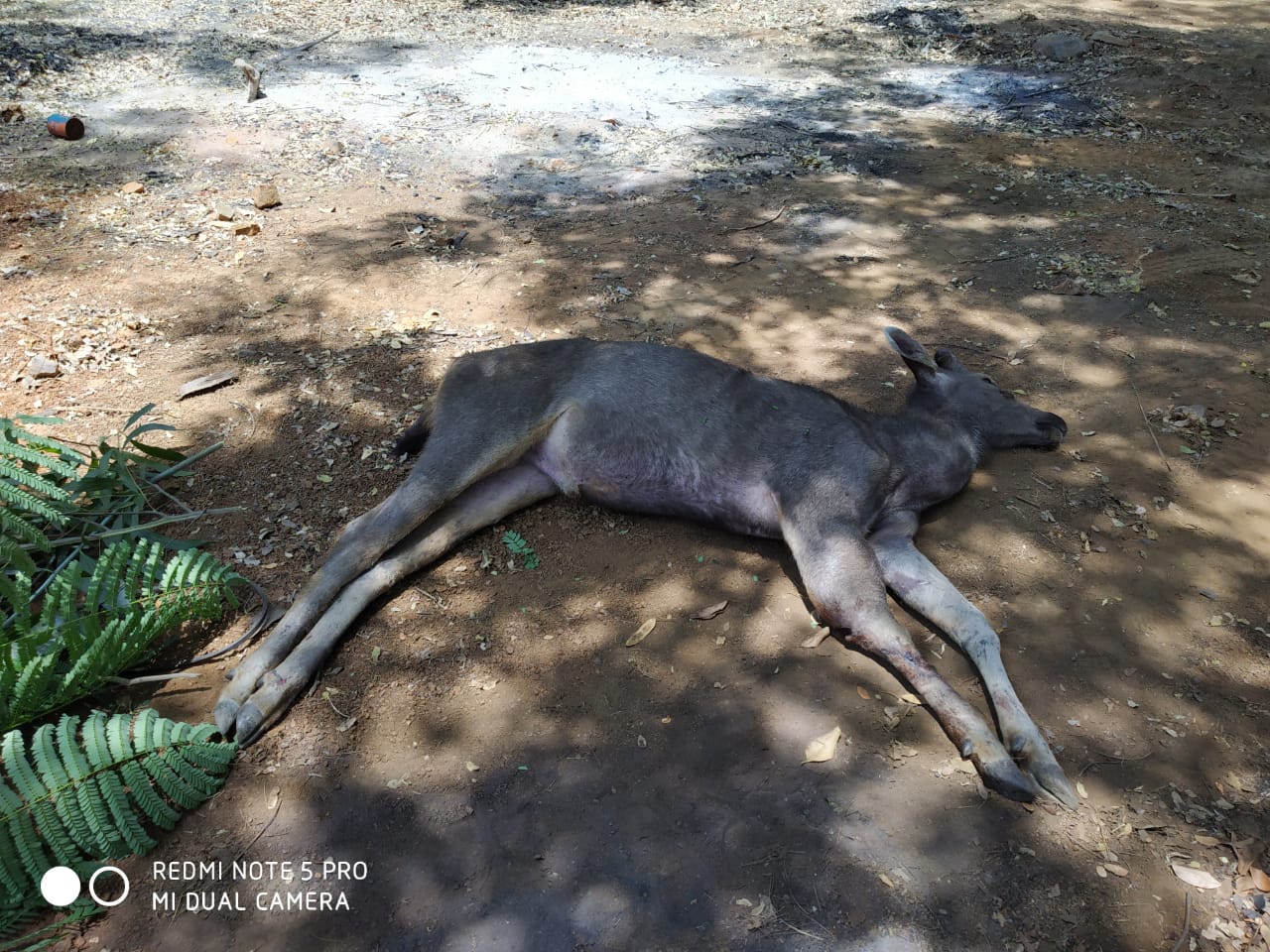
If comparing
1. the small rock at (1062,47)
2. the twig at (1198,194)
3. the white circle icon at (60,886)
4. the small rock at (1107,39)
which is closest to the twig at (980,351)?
the twig at (1198,194)

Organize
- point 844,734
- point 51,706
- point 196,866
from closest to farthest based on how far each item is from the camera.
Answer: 1. point 196,866
2. point 51,706
3. point 844,734

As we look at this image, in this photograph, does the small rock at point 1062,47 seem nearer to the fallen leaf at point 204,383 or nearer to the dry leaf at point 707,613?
the dry leaf at point 707,613

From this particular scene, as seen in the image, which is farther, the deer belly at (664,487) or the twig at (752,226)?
the twig at (752,226)

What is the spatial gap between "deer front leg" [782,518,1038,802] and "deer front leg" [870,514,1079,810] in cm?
8

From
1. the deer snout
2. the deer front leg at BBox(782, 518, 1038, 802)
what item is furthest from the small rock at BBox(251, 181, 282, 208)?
the deer snout

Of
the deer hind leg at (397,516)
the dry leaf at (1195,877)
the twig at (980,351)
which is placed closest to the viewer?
the dry leaf at (1195,877)

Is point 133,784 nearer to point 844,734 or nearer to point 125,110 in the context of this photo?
point 844,734

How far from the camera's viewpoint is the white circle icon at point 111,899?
2.59 metres

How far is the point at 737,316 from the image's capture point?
5.80 metres

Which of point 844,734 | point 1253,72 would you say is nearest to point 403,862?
point 844,734

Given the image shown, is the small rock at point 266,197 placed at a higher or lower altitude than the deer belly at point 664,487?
higher

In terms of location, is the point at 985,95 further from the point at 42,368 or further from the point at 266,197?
the point at 42,368

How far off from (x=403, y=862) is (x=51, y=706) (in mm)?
1315

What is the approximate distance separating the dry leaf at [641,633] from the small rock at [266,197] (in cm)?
513
